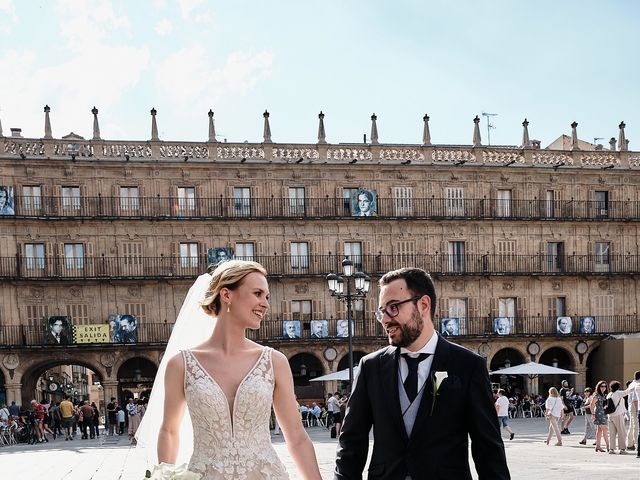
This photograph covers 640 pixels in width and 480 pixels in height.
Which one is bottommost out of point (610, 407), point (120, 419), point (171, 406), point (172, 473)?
point (120, 419)

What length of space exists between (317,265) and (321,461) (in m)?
25.4

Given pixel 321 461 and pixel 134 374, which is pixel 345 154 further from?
pixel 321 461

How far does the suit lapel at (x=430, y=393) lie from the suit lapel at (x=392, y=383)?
0.09 m

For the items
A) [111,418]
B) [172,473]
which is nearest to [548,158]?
[111,418]

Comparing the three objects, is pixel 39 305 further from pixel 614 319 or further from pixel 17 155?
pixel 614 319

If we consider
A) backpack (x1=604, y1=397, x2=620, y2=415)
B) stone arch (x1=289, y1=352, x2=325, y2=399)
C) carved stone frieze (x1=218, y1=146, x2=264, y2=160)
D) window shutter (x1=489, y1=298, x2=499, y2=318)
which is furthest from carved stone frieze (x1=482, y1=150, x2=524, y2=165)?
backpack (x1=604, y1=397, x2=620, y2=415)

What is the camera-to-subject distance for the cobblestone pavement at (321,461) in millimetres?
14267

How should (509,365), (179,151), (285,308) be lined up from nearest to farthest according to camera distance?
1. (179,151)
2. (285,308)
3. (509,365)

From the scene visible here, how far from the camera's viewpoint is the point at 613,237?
45.2m

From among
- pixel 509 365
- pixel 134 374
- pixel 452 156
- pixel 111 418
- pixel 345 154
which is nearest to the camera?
pixel 111 418

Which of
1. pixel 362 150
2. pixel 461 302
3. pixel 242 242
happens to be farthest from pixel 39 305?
pixel 461 302

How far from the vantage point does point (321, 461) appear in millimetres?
16891

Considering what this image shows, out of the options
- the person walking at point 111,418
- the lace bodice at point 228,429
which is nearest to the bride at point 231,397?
the lace bodice at point 228,429

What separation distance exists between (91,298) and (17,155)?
6.73m
